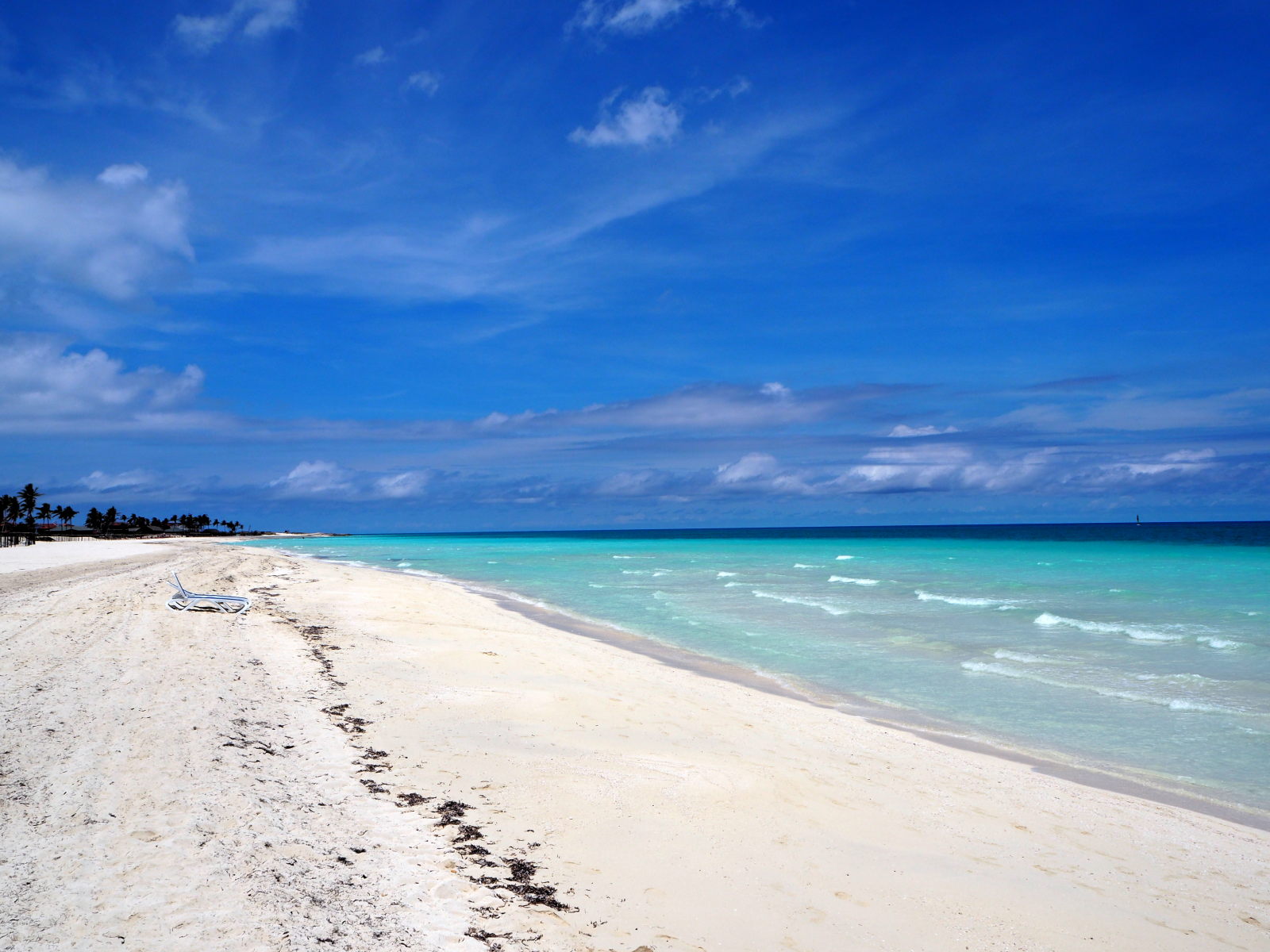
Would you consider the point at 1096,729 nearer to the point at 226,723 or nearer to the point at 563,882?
the point at 563,882

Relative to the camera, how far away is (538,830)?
18.9ft

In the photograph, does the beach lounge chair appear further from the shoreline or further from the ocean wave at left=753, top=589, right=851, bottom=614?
the ocean wave at left=753, top=589, right=851, bottom=614

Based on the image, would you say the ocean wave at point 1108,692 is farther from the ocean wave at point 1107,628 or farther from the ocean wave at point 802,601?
the ocean wave at point 802,601

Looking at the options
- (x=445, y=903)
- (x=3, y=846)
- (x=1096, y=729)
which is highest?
(x=3, y=846)

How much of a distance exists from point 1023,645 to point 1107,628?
4356mm

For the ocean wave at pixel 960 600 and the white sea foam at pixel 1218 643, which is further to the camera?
the ocean wave at pixel 960 600

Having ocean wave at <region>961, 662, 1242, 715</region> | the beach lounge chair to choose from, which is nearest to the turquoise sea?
ocean wave at <region>961, 662, 1242, 715</region>

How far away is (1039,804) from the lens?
739 centimetres

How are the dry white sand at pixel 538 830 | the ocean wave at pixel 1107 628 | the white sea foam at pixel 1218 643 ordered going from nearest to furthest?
1. the dry white sand at pixel 538 830
2. the white sea foam at pixel 1218 643
3. the ocean wave at pixel 1107 628

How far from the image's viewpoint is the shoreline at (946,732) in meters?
7.90

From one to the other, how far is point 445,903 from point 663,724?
17.2 feet

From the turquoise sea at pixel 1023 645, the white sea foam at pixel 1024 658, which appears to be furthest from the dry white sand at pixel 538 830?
the white sea foam at pixel 1024 658

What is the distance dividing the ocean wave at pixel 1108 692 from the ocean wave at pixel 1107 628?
619 cm

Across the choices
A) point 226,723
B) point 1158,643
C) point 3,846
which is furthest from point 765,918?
point 1158,643
